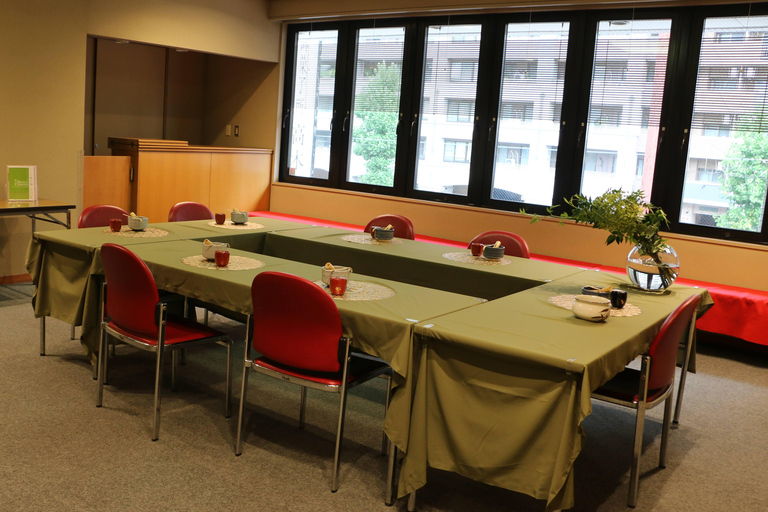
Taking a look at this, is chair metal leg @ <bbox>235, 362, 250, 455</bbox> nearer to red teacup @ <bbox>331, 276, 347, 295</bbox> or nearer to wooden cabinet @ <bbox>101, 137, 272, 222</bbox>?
red teacup @ <bbox>331, 276, 347, 295</bbox>

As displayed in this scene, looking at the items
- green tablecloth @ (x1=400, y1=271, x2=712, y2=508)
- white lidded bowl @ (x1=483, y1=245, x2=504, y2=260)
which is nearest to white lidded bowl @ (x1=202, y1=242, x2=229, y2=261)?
green tablecloth @ (x1=400, y1=271, x2=712, y2=508)

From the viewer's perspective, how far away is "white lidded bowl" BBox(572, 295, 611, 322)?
2631 millimetres

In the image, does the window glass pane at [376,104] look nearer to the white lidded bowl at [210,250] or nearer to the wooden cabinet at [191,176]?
the wooden cabinet at [191,176]

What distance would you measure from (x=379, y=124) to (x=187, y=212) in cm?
261

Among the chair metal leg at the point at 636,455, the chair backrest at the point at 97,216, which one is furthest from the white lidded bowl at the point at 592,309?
the chair backrest at the point at 97,216

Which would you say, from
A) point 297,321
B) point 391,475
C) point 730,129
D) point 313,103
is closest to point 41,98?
point 313,103

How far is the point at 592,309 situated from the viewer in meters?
2.64

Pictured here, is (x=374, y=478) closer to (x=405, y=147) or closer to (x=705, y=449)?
(x=705, y=449)

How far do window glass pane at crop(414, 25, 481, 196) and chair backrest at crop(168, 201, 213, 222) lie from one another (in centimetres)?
244

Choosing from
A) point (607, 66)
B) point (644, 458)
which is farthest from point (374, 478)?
point (607, 66)

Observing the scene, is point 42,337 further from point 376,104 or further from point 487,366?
point 376,104

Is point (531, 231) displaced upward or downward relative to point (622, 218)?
downward

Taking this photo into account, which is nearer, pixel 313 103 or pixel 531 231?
pixel 531 231

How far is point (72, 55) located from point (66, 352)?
2777 mm
